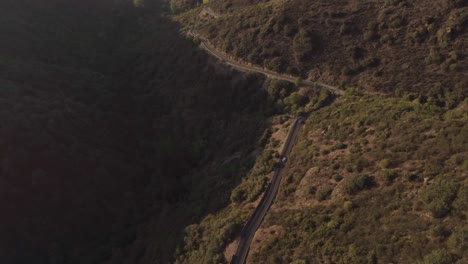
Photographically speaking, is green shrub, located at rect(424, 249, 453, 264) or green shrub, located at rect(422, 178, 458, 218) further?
green shrub, located at rect(422, 178, 458, 218)

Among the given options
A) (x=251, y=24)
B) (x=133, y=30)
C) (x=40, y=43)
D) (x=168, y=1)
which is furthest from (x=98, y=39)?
(x=251, y=24)

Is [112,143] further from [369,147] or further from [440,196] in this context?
[440,196]

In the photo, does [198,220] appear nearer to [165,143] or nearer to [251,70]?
[165,143]

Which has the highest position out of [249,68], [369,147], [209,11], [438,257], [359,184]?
[209,11]

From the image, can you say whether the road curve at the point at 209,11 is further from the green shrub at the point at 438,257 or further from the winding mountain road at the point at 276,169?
the green shrub at the point at 438,257

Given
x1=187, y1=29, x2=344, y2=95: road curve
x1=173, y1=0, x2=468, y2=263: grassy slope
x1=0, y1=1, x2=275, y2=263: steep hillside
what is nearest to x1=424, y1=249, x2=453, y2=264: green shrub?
x1=173, y1=0, x2=468, y2=263: grassy slope

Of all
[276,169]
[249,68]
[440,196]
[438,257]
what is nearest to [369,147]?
[440,196]

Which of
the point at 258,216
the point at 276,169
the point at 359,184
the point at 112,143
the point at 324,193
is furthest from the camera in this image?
the point at 112,143

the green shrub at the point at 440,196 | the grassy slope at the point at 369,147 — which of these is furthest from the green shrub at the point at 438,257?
the green shrub at the point at 440,196

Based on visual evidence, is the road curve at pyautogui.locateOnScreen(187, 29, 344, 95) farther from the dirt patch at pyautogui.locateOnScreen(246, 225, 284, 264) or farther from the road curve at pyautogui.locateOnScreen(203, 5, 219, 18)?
the dirt patch at pyautogui.locateOnScreen(246, 225, 284, 264)

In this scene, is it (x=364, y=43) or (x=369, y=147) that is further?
(x=364, y=43)
